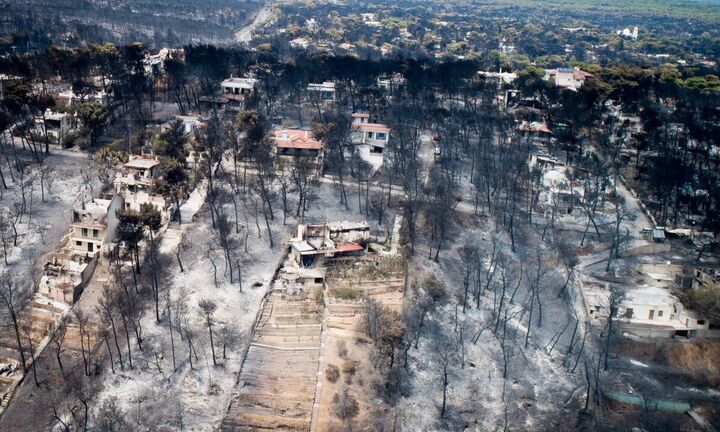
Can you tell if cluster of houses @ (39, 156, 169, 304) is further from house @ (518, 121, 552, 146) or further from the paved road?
the paved road

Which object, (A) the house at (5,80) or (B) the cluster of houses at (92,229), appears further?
(A) the house at (5,80)

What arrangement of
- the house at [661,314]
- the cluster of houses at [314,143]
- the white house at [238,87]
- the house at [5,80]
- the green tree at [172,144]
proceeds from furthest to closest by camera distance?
the white house at [238,87] → the house at [5,80] → the cluster of houses at [314,143] → the green tree at [172,144] → the house at [661,314]

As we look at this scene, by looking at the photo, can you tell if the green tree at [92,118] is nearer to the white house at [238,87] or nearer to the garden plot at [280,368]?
the white house at [238,87]

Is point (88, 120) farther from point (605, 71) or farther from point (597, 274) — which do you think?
point (605, 71)

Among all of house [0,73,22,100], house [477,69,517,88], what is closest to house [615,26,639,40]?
house [477,69,517,88]

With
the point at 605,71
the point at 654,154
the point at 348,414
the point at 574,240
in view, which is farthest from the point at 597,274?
the point at 605,71

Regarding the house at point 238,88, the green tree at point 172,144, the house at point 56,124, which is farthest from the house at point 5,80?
the house at point 238,88

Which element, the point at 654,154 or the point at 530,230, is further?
the point at 654,154
